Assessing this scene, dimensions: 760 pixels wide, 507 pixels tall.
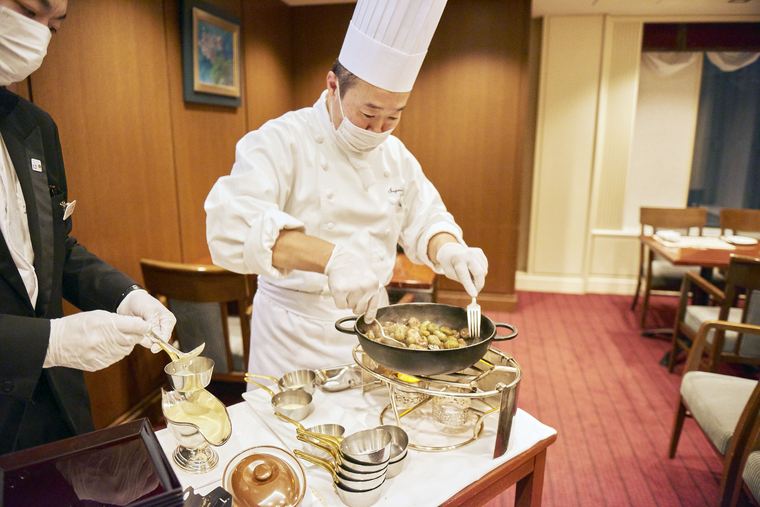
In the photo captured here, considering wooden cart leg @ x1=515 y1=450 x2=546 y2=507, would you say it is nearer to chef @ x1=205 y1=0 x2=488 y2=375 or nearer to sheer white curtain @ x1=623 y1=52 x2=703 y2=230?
chef @ x1=205 y1=0 x2=488 y2=375

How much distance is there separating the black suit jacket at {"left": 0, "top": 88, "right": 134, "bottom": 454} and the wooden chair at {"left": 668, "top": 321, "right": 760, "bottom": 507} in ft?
6.84

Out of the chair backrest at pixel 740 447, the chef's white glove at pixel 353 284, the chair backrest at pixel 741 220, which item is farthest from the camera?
the chair backrest at pixel 741 220

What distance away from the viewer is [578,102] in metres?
5.00

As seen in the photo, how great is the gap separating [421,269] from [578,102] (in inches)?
112

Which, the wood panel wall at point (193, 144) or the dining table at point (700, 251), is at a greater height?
the wood panel wall at point (193, 144)

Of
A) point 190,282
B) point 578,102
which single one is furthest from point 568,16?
point 190,282

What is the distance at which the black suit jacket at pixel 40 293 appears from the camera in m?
0.96

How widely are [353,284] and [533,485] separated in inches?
26.0

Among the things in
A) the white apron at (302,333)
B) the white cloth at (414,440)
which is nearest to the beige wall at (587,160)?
the white apron at (302,333)

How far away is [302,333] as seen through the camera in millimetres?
1558

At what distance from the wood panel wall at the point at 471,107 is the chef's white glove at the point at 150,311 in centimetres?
374

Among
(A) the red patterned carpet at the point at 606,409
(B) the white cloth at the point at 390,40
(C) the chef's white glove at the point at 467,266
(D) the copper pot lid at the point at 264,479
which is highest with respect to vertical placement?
(B) the white cloth at the point at 390,40

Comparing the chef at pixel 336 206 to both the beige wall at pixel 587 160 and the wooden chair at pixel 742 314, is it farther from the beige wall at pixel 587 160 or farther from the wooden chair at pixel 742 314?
the beige wall at pixel 587 160

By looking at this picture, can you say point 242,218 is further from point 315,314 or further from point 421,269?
point 421,269
